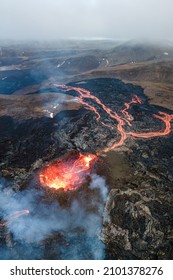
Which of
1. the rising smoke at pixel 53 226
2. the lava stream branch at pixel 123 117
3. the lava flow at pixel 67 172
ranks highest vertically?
the lava stream branch at pixel 123 117

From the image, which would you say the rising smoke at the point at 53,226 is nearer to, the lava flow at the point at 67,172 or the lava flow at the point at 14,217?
the lava flow at the point at 14,217

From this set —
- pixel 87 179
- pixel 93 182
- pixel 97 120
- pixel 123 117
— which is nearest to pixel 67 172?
pixel 87 179

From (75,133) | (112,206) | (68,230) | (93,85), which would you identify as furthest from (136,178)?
(93,85)

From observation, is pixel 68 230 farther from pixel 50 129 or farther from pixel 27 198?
pixel 50 129

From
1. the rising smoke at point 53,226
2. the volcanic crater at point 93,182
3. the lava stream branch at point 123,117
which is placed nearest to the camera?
the rising smoke at point 53,226

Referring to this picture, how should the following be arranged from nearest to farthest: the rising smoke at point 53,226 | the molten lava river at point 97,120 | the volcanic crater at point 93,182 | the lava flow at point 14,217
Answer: the rising smoke at point 53,226 < the volcanic crater at point 93,182 < the lava flow at point 14,217 < the molten lava river at point 97,120

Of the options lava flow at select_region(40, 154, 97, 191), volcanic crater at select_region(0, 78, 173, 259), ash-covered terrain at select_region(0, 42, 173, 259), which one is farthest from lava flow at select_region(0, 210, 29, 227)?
lava flow at select_region(40, 154, 97, 191)

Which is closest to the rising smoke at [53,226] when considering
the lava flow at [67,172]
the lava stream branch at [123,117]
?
the lava flow at [67,172]

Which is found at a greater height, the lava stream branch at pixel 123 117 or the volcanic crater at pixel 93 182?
the lava stream branch at pixel 123 117
